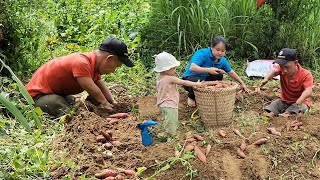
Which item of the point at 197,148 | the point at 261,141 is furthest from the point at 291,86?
the point at 197,148

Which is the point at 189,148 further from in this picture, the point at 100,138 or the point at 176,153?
the point at 100,138

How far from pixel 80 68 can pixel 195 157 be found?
5.47 ft

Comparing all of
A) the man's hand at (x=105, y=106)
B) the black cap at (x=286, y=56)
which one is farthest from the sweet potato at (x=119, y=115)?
the black cap at (x=286, y=56)

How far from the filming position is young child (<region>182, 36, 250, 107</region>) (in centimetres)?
531

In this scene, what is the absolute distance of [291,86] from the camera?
5.27 m

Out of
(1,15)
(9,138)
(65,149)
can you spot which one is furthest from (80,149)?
(1,15)

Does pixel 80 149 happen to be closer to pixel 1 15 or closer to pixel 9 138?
pixel 9 138

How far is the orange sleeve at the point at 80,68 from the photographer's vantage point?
4.88 meters

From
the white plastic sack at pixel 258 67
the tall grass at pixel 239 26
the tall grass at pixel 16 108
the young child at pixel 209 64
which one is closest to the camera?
the tall grass at pixel 16 108

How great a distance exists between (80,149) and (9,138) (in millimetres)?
624

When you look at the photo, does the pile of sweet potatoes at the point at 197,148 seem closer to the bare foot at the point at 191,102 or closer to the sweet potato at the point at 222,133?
the sweet potato at the point at 222,133

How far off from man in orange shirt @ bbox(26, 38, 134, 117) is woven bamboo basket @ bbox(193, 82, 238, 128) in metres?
0.81

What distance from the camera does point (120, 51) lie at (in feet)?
16.2

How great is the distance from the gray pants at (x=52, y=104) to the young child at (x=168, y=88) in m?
1.02
